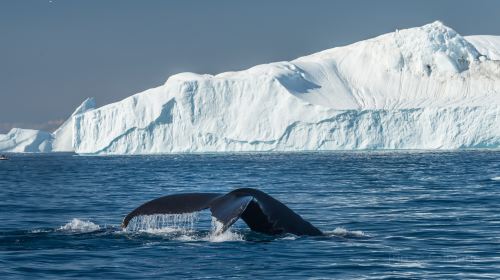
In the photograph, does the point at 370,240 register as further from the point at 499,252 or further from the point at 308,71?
the point at 308,71

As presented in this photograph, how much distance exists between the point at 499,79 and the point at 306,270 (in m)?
86.1

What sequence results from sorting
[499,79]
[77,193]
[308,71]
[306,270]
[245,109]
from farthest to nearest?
[308,71] < [499,79] < [245,109] < [77,193] < [306,270]

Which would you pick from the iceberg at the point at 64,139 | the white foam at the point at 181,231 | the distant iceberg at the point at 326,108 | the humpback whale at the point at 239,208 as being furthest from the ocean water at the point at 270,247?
the iceberg at the point at 64,139

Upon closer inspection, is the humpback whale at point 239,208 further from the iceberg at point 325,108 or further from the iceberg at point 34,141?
the iceberg at point 34,141

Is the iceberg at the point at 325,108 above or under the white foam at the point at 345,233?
above

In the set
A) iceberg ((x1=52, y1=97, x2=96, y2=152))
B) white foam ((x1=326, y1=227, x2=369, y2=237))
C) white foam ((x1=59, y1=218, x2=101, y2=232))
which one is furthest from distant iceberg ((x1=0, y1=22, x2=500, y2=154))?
iceberg ((x1=52, y1=97, x2=96, y2=152))

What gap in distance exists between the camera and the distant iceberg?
76.1 m

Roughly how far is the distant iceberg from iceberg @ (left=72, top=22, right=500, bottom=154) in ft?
0.35

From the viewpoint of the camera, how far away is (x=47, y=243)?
10492 mm

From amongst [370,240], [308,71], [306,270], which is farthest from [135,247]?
[308,71]

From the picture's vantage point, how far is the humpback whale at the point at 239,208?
8594 millimetres

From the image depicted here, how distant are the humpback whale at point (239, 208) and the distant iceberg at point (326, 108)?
63.2 meters

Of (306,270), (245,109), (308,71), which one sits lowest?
(306,270)

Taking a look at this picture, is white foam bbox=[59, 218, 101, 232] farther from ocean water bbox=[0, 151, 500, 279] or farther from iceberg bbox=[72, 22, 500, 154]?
iceberg bbox=[72, 22, 500, 154]
